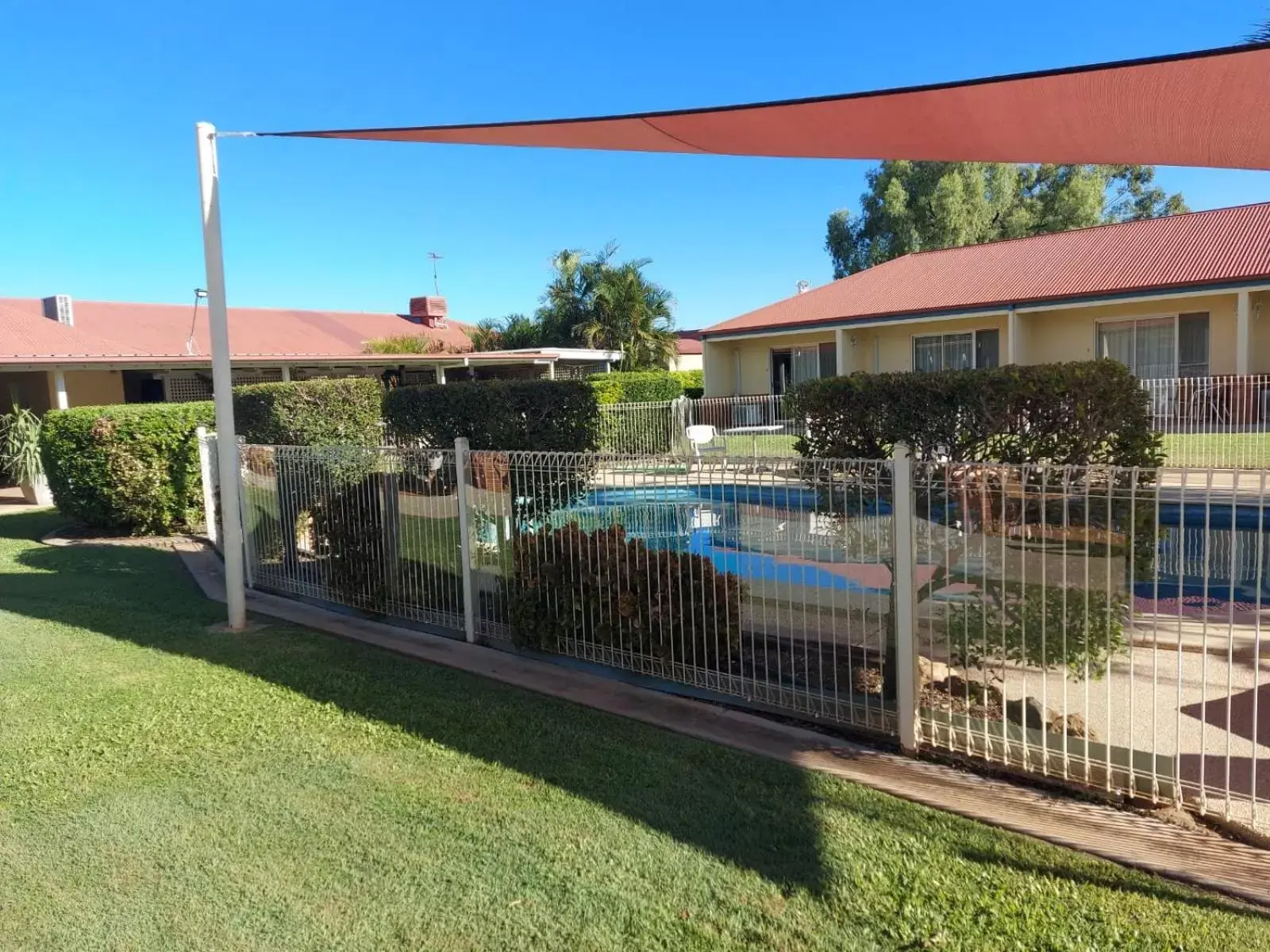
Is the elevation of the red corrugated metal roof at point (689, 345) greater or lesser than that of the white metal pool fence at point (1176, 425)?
greater

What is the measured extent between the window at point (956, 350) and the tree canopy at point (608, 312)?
1065cm

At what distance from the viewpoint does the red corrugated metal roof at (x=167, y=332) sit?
19.5 meters

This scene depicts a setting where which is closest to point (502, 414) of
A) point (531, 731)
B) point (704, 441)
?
point (531, 731)

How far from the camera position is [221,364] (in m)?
6.91

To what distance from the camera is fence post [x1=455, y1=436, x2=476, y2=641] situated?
21.7 ft

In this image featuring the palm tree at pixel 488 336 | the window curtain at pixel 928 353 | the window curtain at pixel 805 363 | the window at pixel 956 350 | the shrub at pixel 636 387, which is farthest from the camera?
the palm tree at pixel 488 336

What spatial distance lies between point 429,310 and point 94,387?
15538 millimetres

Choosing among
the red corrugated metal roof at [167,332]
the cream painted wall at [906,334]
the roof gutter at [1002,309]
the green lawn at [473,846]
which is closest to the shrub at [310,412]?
the green lawn at [473,846]

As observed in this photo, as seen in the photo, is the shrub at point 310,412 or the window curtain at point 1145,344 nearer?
the shrub at point 310,412

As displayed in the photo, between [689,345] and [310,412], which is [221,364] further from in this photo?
[689,345]

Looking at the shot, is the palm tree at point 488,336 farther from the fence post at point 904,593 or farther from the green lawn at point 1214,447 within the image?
the fence post at point 904,593

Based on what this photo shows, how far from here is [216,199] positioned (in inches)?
270

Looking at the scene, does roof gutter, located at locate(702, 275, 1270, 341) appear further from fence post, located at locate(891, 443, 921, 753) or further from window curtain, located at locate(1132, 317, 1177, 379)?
fence post, located at locate(891, 443, 921, 753)

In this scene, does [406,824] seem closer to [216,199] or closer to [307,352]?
[216,199]
